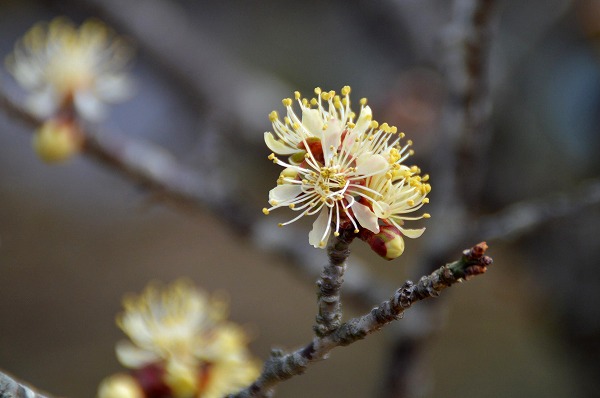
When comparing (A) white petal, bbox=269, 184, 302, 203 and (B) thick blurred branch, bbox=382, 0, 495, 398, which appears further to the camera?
(B) thick blurred branch, bbox=382, 0, 495, 398

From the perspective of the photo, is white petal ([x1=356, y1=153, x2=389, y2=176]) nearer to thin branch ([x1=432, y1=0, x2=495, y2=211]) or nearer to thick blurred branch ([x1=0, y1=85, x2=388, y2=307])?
thin branch ([x1=432, y1=0, x2=495, y2=211])

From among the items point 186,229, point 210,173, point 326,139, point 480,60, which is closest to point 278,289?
point 186,229

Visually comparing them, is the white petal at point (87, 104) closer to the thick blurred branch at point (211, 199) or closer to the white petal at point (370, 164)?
the thick blurred branch at point (211, 199)

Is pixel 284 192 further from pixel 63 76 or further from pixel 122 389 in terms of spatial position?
pixel 63 76

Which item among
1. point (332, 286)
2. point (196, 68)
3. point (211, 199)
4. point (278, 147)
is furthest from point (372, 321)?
point (196, 68)

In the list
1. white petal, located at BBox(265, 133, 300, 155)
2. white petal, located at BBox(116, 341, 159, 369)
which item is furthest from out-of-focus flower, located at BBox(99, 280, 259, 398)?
white petal, located at BBox(265, 133, 300, 155)

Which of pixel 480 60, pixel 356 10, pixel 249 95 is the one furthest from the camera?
pixel 356 10

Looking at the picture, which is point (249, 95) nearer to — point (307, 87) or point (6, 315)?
point (307, 87)

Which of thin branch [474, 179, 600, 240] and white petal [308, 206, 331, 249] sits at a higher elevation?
thin branch [474, 179, 600, 240]
